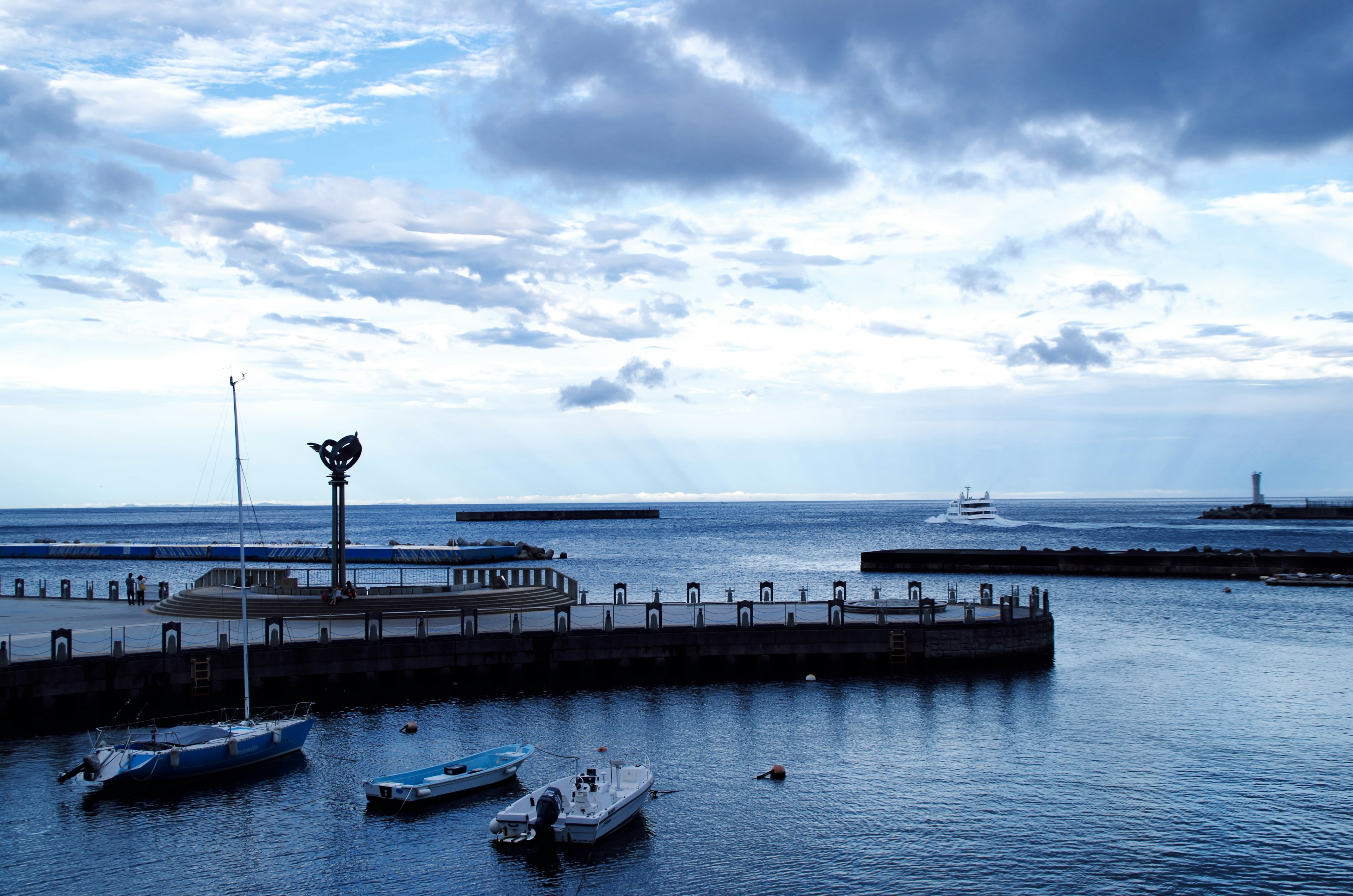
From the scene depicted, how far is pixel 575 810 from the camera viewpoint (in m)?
25.0

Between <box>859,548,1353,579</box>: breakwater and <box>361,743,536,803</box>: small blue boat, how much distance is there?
83.2 m

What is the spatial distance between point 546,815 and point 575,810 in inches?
38.0

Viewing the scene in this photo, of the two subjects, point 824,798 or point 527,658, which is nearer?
point 824,798

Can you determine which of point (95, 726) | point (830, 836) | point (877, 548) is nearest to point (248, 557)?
point (877, 548)

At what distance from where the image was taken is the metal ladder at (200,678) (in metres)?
37.5

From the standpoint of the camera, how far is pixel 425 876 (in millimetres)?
22594

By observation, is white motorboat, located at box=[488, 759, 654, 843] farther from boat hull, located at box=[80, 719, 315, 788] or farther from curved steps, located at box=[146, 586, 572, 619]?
curved steps, located at box=[146, 586, 572, 619]

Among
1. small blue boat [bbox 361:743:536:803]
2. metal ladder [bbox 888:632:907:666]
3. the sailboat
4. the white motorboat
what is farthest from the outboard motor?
metal ladder [bbox 888:632:907:666]

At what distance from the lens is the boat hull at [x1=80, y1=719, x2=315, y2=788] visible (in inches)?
1105

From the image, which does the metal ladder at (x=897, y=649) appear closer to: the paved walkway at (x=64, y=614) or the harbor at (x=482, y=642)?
the harbor at (x=482, y=642)

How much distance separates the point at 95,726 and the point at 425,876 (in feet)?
61.9

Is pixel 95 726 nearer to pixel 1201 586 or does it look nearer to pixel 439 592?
pixel 439 592

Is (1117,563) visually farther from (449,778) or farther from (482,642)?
(449,778)

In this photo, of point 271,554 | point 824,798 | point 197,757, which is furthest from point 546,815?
point 271,554
